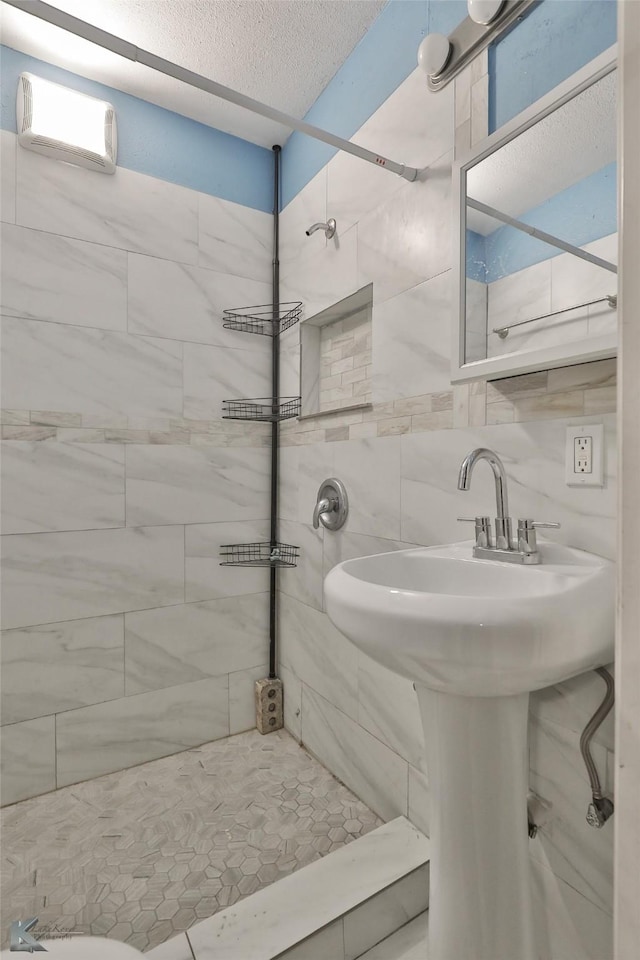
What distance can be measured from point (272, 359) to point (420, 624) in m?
1.65

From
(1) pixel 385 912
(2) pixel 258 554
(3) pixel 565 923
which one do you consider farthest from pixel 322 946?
(2) pixel 258 554

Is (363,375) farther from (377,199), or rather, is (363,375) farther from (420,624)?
(420,624)

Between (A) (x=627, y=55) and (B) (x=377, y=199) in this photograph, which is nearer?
(A) (x=627, y=55)

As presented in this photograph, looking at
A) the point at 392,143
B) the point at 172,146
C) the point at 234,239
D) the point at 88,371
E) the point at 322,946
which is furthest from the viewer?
the point at 234,239

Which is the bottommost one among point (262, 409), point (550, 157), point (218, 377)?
point (262, 409)

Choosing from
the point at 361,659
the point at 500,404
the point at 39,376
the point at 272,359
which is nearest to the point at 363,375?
the point at 272,359

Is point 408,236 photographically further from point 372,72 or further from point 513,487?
point 513,487

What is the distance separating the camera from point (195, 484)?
195 cm

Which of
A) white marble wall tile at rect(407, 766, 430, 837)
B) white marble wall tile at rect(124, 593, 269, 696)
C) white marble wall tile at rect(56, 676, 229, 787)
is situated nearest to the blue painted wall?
white marble wall tile at rect(407, 766, 430, 837)

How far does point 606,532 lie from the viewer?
0.91 m

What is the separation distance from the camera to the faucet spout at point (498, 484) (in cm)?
101

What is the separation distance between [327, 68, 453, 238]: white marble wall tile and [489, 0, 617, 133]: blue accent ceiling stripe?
0.58ft

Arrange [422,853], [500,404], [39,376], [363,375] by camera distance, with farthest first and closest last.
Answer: [363,375] → [39,376] → [422,853] → [500,404]

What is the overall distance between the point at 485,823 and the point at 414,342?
1.13 meters
